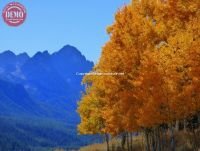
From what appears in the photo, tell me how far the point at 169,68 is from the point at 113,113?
1066 cm

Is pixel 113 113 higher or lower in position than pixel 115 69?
lower

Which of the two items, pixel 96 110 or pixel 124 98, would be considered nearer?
pixel 124 98

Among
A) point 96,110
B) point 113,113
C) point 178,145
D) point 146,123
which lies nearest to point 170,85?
point 146,123

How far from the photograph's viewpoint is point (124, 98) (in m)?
40.2

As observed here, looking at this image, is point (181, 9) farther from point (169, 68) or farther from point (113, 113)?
point (113, 113)

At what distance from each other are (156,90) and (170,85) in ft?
4.10

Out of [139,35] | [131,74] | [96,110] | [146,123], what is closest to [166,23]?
[139,35]

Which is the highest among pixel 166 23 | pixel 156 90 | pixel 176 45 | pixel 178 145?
pixel 166 23

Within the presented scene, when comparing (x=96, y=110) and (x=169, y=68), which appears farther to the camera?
(x=96, y=110)

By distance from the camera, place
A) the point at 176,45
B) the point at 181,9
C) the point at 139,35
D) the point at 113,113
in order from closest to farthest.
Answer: the point at 176,45
the point at 181,9
the point at 139,35
the point at 113,113

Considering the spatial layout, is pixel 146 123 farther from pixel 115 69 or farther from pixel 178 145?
pixel 178 145

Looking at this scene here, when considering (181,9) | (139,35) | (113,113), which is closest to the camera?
(181,9)

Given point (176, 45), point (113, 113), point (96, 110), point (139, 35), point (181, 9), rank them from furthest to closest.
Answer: point (96, 110), point (113, 113), point (139, 35), point (181, 9), point (176, 45)

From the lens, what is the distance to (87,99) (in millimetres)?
61250
